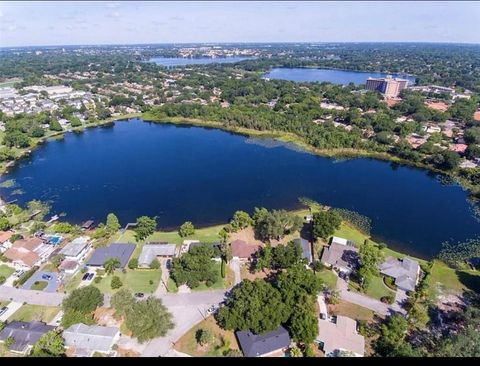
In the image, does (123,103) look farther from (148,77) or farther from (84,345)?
(84,345)

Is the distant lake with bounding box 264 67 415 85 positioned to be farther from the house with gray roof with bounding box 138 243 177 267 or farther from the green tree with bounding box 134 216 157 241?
the house with gray roof with bounding box 138 243 177 267

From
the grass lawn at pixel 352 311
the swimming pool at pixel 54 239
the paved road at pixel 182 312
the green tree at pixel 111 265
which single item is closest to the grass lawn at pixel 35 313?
the green tree at pixel 111 265

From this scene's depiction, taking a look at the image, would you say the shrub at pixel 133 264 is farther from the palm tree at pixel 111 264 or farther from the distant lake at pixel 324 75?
the distant lake at pixel 324 75

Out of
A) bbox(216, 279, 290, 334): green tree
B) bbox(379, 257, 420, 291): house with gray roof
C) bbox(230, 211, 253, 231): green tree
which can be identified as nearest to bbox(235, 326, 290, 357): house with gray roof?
bbox(216, 279, 290, 334): green tree

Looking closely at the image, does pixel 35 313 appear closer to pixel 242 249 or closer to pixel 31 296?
pixel 31 296

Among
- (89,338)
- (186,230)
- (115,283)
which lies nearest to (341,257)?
(186,230)
